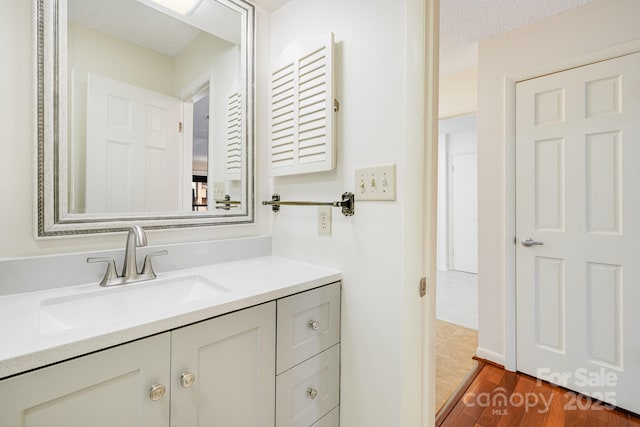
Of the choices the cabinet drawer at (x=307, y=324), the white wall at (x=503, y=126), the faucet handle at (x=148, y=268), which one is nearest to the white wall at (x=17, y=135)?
the faucet handle at (x=148, y=268)

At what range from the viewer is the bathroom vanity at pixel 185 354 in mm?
587

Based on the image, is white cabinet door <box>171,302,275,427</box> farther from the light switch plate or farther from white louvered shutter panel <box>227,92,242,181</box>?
white louvered shutter panel <box>227,92,242,181</box>

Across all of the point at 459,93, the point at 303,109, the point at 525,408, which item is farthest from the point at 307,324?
the point at 459,93

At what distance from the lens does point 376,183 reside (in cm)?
109

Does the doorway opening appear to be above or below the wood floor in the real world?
above

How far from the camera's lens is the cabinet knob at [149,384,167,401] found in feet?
2.28

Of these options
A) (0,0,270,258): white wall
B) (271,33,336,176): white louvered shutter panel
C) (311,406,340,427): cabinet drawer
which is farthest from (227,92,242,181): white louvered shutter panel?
(311,406,340,427): cabinet drawer

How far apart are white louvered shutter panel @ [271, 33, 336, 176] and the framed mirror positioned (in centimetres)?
17

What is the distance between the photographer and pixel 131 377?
26.6 inches

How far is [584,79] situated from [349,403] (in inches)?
86.6

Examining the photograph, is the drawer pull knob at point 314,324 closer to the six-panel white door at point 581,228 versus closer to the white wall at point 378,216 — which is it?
the white wall at point 378,216

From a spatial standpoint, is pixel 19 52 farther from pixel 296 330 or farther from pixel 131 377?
pixel 296 330

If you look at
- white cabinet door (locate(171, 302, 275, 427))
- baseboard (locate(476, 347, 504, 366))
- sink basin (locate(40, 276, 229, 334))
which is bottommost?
baseboard (locate(476, 347, 504, 366))

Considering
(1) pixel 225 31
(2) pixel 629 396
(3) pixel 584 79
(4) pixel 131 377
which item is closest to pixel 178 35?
(1) pixel 225 31
